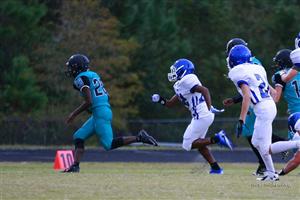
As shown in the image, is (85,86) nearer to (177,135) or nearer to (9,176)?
(9,176)

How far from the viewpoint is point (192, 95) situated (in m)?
14.7

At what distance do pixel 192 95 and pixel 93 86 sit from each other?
5.23ft

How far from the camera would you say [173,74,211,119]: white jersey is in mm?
14508

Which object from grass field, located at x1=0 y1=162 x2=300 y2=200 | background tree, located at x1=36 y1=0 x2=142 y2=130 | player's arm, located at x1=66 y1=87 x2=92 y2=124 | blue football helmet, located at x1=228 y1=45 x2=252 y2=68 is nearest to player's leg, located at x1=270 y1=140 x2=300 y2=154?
grass field, located at x1=0 y1=162 x2=300 y2=200

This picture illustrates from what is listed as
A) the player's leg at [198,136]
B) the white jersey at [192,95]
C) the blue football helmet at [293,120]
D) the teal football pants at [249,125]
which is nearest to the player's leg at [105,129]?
the player's leg at [198,136]

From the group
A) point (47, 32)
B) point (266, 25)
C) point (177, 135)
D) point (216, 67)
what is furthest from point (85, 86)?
point (266, 25)

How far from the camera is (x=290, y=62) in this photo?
13.9m

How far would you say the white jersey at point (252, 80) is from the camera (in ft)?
40.5

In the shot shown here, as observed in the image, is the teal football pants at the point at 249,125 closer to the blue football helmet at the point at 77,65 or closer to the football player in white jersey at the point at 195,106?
the football player in white jersey at the point at 195,106

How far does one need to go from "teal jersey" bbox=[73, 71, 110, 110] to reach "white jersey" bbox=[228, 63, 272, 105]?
10.00 feet

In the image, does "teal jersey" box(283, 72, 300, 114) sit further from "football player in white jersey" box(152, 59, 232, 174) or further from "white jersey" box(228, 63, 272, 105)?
"white jersey" box(228, 63, 272, 105)

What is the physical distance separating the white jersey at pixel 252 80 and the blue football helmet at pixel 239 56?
13cm

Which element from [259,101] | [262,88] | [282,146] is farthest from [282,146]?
[262,88]

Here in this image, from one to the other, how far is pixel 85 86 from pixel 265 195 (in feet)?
16.0
